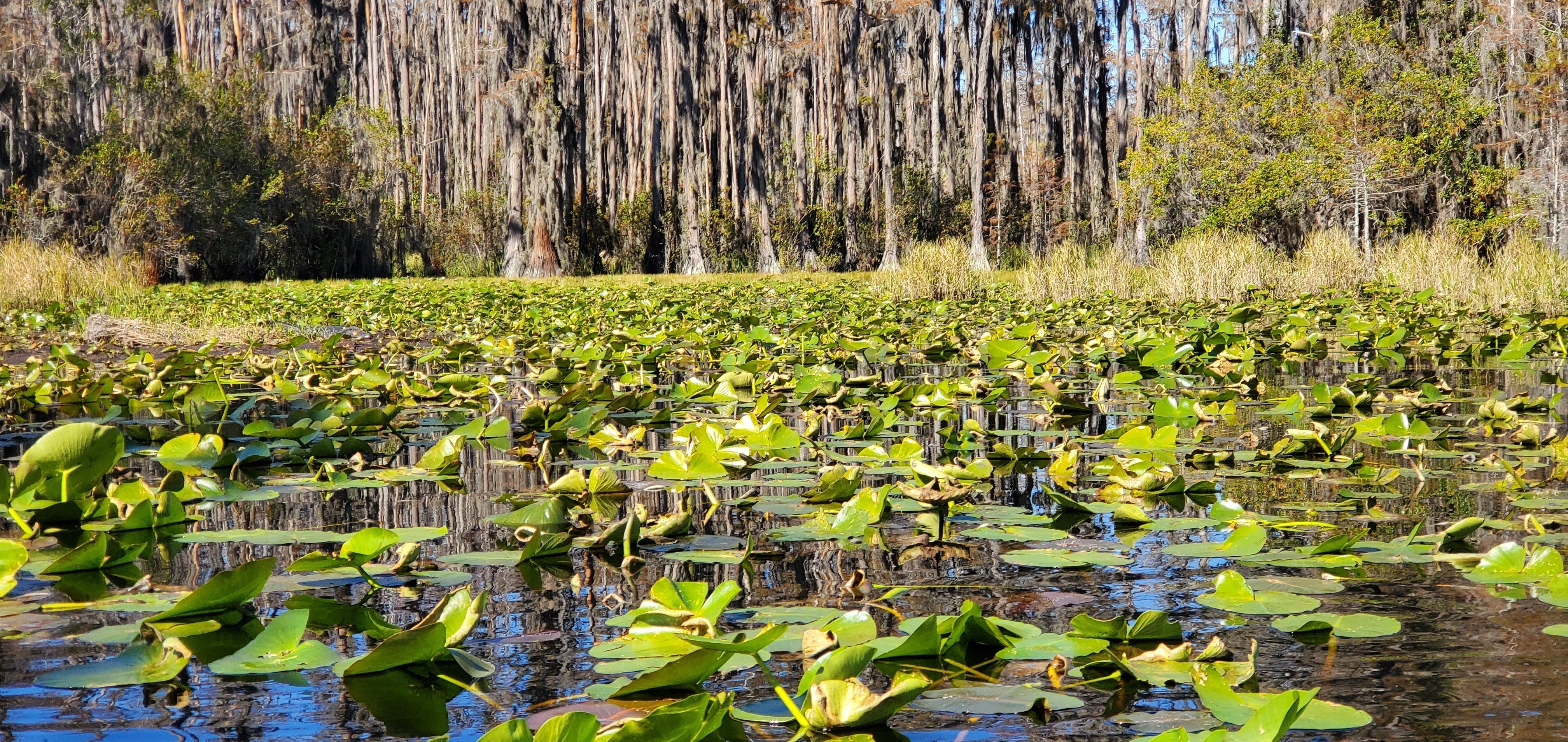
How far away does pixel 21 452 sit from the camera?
12.1 ft

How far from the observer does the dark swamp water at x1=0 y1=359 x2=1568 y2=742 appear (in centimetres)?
135

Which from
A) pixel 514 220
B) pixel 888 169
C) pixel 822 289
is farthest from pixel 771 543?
pixel 514 220

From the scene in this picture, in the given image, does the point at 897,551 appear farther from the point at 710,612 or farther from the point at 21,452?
the point at 21,452

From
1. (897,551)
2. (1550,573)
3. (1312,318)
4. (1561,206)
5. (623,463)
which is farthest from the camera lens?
(1561,206)

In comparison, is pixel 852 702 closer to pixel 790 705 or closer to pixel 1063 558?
pixel 790 705

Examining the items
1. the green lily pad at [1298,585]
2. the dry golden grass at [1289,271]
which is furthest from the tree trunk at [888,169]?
the green lily pad at [1298,585]

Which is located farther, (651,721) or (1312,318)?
(1312,318)

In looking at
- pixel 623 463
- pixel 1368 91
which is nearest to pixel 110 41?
pixel 1368 91

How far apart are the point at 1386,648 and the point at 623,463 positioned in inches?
89.1

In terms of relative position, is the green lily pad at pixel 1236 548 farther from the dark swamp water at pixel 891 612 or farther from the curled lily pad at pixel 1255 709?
the curled lily pad at pixel 1255 709

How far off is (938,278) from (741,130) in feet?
43.9

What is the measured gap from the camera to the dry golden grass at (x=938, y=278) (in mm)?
14328

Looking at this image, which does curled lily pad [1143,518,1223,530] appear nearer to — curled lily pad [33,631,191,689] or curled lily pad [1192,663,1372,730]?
curled lily pad [1192,663,1372,730]

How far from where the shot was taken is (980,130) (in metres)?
23.1
